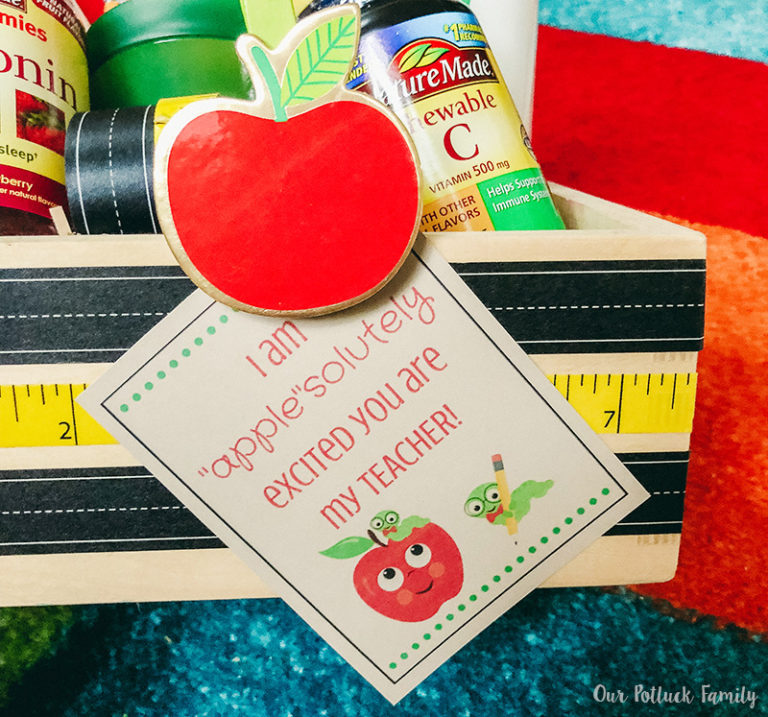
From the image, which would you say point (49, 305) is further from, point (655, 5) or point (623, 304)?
point (655, 5)

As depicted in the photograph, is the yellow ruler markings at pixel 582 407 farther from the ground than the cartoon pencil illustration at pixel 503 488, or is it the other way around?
the yellow ruler markings at pixel 582 407

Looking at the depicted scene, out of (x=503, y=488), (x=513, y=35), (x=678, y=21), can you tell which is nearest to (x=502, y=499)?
(x=503, y=488)

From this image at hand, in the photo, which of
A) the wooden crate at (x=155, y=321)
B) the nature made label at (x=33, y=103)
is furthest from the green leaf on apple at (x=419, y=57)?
the nature made label at (x=33, y=103)

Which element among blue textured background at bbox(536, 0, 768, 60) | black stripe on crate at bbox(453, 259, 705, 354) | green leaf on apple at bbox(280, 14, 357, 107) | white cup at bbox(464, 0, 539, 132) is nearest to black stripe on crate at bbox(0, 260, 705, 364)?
black stripe on crate at bbox(453, 259, 705, 354)

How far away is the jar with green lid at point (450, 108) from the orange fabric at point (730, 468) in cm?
26

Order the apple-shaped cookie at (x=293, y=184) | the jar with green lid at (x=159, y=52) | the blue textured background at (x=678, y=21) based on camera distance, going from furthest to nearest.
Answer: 1. the blue textured background at (x=678, y=21)
2. the jar with green lid at (x=159, y=52)
3. the apple-shaped cookie at (x=293, y=184)

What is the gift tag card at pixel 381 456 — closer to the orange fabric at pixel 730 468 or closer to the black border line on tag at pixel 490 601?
the black border line on tag at pixel 490 601

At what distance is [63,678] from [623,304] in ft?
1.51

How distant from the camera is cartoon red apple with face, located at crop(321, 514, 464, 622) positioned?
410 millimetres

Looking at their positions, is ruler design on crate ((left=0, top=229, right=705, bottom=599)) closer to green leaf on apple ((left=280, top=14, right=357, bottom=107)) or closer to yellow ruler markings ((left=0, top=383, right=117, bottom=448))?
yellow ruler markings ((left=0, top=383, right=117, bottom=448))

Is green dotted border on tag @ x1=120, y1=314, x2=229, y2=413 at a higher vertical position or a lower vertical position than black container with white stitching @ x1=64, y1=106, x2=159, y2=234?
lower

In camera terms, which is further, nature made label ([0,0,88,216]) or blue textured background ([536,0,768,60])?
blue textured background ([536,0,768,60])
